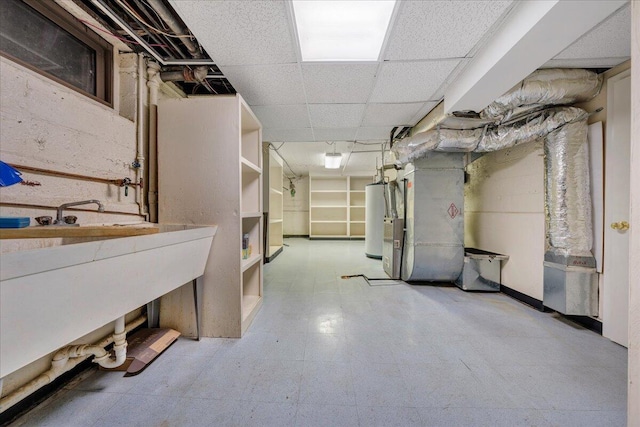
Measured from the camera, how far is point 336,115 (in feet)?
8.64

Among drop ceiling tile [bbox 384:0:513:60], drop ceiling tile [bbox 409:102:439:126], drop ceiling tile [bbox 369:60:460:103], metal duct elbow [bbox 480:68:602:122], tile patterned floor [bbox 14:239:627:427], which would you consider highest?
drop ceiling tile [bbox 409:102:439:126]

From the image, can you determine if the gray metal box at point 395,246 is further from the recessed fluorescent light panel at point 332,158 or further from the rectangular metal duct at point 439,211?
the recessed fluorescent light panel at point 332,158

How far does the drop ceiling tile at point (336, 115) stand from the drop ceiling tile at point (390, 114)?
0.11 metres

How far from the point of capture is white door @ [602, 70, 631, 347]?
5.40ft

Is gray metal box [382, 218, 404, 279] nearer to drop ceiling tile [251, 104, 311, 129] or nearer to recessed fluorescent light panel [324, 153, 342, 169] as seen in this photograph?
drop ceiling tile [251, 104, 311, 129]

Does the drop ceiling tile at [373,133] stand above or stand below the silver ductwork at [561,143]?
above

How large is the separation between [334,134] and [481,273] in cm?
269

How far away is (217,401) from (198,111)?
6.22 ft

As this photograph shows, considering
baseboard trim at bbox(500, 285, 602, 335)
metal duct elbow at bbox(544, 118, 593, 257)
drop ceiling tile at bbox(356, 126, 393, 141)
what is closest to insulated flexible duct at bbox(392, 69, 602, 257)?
metal duct elbow at bbox(544, 118, 593, 257)

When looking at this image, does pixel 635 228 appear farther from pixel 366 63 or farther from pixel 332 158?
pixel 332 158

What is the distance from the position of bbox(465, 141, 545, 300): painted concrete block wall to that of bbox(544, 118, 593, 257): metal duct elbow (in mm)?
329

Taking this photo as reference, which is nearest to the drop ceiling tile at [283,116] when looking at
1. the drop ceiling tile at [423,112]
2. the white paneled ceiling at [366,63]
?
the white paneled ceiling at [366,63]

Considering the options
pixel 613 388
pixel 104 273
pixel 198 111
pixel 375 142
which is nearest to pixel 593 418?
pixel 613 388

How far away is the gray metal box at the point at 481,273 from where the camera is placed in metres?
2.73
